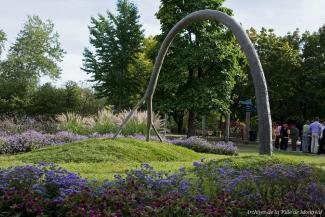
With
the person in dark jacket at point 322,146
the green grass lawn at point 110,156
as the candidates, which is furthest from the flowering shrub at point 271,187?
the person in dark jacket at point 322,146

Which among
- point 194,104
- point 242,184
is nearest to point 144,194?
point 242,184

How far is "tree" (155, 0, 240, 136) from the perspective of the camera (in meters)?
25.9

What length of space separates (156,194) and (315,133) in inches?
730

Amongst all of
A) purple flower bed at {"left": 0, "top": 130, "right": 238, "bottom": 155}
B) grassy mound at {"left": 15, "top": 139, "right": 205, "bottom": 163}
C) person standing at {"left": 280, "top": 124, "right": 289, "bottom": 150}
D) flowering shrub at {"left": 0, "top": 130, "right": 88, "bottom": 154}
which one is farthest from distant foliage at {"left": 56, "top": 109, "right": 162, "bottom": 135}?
person standing at {"left": 280, "top": 124, "right": 289, "bottom": 150}

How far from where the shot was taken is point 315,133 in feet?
75.0

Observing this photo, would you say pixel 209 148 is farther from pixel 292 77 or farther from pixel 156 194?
pixel 292 77

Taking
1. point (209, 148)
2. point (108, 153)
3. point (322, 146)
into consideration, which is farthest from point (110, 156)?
point (322, 146)

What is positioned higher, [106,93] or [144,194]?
[106,93]

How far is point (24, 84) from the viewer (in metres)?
30.8

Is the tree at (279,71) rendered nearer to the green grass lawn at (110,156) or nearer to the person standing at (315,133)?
the person standing at (315,133)

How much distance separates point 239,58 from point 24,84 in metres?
13.6

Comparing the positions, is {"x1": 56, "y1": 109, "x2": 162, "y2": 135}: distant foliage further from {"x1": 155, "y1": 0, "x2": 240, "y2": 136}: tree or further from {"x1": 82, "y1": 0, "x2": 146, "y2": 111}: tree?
{"x1": 82, "y1": 0, "x2": 146, "y2": 111}: tree

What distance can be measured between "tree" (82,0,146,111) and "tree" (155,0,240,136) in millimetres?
11435

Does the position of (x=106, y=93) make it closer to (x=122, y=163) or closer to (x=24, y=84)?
(x=24, y=84)
